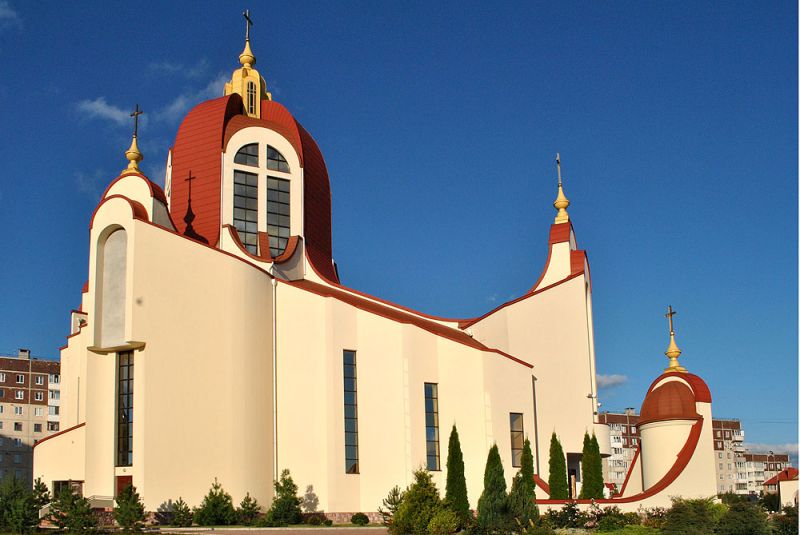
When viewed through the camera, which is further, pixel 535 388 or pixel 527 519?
pixel 535 388

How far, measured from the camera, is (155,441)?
26.7 m

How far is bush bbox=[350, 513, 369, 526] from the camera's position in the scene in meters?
27.8

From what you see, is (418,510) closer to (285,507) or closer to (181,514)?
(285,507)

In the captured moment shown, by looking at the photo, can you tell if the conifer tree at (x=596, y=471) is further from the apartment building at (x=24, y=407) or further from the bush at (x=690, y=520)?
the apartment building at (x=24, y=407)

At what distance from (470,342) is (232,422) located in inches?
331

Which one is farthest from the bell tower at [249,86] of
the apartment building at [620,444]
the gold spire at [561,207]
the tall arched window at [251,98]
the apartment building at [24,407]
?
the apartment building at [620,444]

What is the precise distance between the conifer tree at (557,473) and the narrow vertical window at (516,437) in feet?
Answer: 5.25

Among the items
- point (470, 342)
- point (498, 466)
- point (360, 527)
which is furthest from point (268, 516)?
point (470, 342)

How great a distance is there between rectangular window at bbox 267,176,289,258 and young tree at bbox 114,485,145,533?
12.2 metres

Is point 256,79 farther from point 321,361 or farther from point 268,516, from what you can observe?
point 268,516

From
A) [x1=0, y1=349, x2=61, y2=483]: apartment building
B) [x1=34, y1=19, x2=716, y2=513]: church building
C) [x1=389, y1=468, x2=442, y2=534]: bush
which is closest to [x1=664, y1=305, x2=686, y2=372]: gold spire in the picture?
[x1=34, y1=19, x2=716, y2=513]: church building

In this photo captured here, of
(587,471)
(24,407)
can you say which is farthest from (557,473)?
(24,407)

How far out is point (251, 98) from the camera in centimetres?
3900

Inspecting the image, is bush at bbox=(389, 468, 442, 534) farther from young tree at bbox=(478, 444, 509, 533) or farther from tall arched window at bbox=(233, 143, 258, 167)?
tall arched window at bbox=(233, 143, 258, 167)
